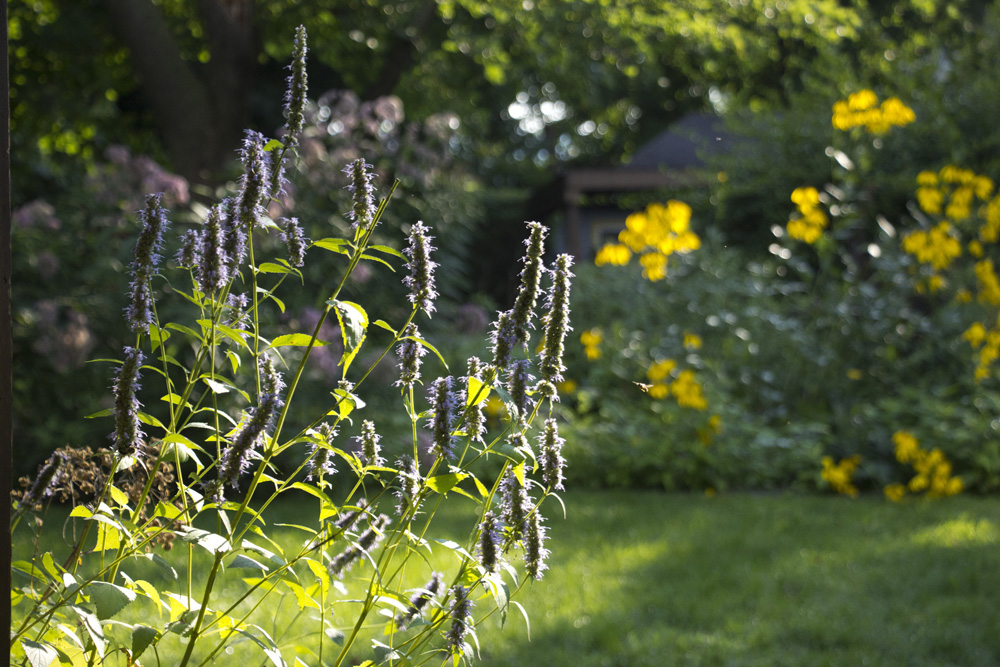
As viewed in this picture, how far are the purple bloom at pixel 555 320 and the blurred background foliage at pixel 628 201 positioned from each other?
1633mm

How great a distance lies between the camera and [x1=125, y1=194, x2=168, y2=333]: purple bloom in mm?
1275

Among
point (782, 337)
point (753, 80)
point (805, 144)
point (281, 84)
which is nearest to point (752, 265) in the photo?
point (782, 337)

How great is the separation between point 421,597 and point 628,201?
10294mm

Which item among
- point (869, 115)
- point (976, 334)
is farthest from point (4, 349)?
point (869, 115)

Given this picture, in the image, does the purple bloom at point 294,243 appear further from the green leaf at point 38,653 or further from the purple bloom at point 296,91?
the green leaf at point 38,653

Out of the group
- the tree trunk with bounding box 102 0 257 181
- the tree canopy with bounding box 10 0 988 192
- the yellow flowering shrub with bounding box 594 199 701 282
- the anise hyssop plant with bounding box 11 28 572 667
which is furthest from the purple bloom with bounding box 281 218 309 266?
the tree canopy with bounding box 10 0 988 192

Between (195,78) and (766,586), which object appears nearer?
(766,586)

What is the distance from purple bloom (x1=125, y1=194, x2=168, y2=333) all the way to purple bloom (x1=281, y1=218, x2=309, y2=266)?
0.61ft

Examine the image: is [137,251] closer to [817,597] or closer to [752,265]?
[817,597]

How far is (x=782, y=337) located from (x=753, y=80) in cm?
1423

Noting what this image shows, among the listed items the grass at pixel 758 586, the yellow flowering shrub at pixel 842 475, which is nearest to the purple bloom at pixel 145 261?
the grass at pixel 758 586

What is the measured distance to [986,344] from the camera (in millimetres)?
5434

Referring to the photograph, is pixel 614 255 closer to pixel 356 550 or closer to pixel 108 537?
pixel 356 550

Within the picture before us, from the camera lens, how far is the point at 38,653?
1072 millimetres
